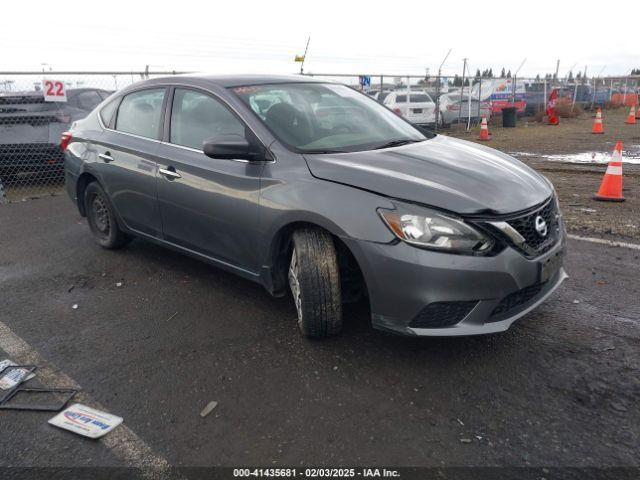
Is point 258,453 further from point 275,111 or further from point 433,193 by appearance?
point 275,111

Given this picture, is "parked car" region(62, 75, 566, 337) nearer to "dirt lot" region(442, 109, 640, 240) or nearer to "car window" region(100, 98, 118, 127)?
"car window" region(100, 98, 118, 127)

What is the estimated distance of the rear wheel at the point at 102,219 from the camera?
4.86 meters

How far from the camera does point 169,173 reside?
3.86m

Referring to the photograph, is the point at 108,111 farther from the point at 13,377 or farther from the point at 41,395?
the point at 41,395

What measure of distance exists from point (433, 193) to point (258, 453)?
5.06 ft

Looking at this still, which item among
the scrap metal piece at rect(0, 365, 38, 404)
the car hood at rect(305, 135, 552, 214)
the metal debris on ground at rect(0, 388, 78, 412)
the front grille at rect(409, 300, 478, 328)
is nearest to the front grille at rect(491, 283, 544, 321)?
the front grille at rect(409, 300, 478, 328)

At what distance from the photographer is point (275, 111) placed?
3.59 meters

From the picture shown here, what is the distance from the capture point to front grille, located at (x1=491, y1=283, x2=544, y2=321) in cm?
278

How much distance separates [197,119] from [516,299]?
8.27 feet

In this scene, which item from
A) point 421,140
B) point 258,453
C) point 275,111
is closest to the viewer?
point 258,453

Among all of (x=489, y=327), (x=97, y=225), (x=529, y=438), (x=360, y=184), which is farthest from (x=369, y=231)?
(x=97, y=225)

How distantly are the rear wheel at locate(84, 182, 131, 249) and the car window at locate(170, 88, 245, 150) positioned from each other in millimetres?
1246

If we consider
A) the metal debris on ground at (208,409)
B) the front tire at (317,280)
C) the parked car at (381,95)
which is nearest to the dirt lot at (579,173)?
the parked car at (381,95)

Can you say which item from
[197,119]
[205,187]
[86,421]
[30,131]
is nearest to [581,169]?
[197,119]
